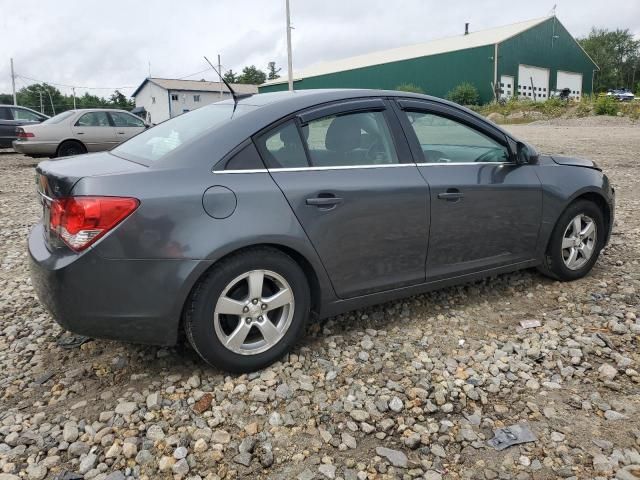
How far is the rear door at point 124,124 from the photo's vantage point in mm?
13398

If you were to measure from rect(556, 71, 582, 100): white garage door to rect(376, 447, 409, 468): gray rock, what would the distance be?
1972 inches

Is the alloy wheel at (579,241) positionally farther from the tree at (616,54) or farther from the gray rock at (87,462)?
the tree at (616,54)

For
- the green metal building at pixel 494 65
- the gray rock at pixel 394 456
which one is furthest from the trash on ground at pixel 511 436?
the green metal building at pixel 494 65

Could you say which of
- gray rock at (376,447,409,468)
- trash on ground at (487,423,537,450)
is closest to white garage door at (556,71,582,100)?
trash on ground at (487,423,537,450)

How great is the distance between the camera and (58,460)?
236 centimetres

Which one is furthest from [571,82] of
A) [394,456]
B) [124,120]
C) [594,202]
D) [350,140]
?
[394,456]

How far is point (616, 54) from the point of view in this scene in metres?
84.8

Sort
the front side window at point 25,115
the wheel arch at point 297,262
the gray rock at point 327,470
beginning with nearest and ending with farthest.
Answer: the gray rock at point 327,470, the wheel arch at point 297,262, the front side window at point 25,115

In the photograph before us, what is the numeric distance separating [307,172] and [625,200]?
6143mm

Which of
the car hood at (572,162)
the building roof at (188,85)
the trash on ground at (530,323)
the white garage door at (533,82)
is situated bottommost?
the trash on ground at (530,323)

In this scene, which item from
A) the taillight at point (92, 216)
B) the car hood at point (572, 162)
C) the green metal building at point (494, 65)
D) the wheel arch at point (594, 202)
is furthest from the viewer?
the green metal building at point (494, 65)

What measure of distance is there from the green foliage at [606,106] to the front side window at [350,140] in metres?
27.5

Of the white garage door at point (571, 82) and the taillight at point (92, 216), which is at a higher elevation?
the white garage door at point (571, 82)

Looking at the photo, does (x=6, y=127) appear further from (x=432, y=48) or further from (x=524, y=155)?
(x=432, y=48)
